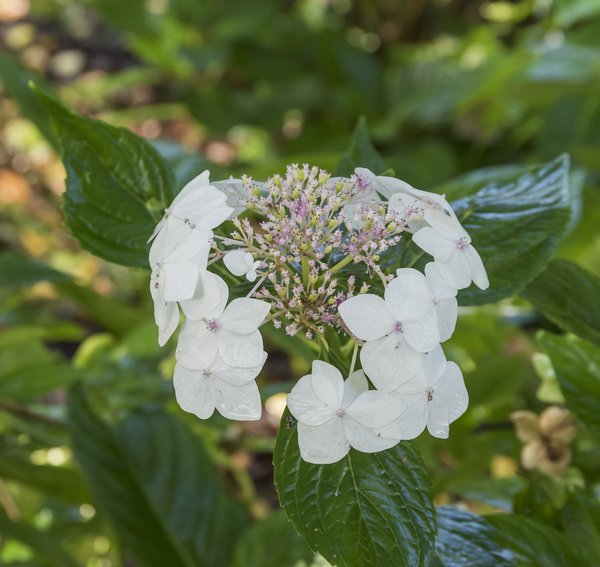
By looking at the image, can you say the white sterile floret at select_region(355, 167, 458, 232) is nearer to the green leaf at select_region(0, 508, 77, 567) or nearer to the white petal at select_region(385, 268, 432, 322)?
the white petal at select_region(385, 268, 432, 322)

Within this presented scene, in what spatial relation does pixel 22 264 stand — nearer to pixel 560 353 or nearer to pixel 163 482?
pixel 163 482

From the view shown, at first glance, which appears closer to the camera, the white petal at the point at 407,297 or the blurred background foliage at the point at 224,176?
the white petal at the point at 407,297

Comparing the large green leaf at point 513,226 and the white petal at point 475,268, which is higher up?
the white petal at point 475,268

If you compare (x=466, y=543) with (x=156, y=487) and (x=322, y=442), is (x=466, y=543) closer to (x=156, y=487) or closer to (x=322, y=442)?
(x=322, y=442)

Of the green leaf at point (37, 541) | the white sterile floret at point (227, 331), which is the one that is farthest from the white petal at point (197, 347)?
the green leaf at point (37, 541)

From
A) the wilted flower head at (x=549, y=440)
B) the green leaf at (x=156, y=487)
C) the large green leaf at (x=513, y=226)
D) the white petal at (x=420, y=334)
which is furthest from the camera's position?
the green leaf at (x=156, y=487)

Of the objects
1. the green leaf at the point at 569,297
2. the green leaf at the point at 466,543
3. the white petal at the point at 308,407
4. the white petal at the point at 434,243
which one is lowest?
the green leaf at the point at 466,543

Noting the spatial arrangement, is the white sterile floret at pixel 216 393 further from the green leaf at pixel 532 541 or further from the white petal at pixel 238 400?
the green leaf at pixel 532 541

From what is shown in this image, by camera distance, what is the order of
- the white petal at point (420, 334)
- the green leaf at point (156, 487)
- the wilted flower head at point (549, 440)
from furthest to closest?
the green leaf at point (156, 487)
the wilted flower head at point (549, 440)
the white petal at point (420, 334)
